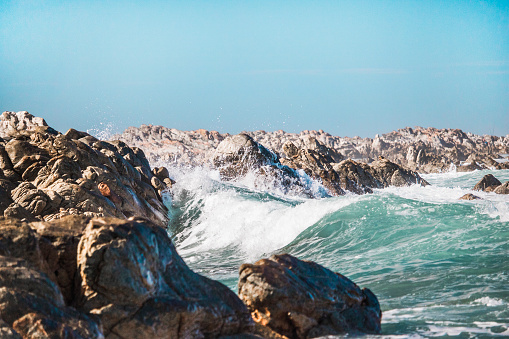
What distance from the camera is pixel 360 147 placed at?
91.0 metres

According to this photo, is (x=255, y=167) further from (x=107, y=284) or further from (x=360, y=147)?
(x=360, y=147)

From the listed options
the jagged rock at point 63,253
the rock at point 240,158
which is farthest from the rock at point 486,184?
the jagged rock at point 63,253

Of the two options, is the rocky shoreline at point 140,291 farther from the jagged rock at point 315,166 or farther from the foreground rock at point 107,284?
the jagged rock at point 315,166

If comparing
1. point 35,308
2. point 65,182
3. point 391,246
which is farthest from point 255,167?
point 35,308

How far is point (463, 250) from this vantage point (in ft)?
35.4

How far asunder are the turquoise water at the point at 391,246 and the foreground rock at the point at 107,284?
2526 mm

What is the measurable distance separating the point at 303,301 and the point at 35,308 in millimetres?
2894

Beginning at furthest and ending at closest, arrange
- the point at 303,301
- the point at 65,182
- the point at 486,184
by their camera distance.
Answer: the point at 486,184
the point at 65,182
the point at 303,301

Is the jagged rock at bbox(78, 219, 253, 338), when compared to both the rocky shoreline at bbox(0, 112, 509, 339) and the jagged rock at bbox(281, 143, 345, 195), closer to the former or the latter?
the rocky shoreline at bbox(0, 112, 509, 339)

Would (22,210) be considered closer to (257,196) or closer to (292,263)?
(292,263)

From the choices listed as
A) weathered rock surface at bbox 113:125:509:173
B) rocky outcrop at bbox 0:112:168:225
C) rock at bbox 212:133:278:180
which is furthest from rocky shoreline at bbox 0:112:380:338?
weathered rock surface at bbox 113:125:509:173

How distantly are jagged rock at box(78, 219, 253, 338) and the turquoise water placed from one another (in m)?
2.38

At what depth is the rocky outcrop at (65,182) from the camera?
10.4 meters

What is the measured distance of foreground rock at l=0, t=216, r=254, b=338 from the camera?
4199 mm
